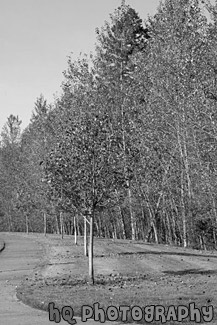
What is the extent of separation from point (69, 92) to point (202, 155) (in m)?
15.4

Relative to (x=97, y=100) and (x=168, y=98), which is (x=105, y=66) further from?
(x=168, y=98)

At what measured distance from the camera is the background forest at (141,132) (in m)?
20.5

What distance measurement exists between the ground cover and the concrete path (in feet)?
1.21

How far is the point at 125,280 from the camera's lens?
19453mm

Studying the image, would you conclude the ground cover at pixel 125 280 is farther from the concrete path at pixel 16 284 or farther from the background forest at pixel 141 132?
the background forest at pixel 141 132

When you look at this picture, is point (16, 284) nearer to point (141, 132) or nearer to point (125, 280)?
point (125, 280)

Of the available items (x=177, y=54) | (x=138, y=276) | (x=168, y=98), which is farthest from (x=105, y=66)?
(x=138, y=276)

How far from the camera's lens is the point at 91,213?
20344 mm

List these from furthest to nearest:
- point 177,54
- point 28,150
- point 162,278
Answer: point 28,150, point 177,54, point 162,278

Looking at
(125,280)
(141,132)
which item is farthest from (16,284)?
(141,132)

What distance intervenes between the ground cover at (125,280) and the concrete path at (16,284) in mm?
370

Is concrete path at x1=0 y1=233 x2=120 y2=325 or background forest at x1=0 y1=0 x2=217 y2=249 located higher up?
background forest at x1=0 y1=0 x2=217 y2=249

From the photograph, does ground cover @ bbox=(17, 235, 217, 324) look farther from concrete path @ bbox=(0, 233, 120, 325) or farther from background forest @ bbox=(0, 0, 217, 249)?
background forest @ bbox=(0, 0, 217, 249)

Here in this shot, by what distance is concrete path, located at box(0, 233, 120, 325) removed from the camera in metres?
13.1
